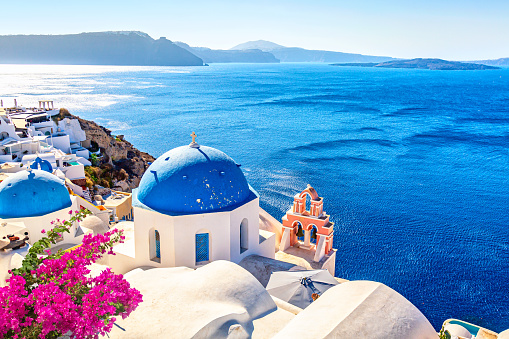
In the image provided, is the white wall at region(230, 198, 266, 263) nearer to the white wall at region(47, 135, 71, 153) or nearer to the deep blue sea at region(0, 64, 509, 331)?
the deep blue sea at region(0, 64, 509, 331)

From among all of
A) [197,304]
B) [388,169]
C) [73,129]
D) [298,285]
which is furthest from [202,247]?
[73,129]

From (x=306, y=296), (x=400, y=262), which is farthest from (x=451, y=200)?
(x=306, y=296)

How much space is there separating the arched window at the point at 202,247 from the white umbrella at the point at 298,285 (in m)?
2.33

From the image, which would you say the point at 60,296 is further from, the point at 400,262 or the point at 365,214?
the point at 365,214

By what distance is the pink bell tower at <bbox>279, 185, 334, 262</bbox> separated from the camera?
56.2 feet

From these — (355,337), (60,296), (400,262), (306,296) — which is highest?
(60,296)

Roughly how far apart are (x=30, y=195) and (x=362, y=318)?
1469cm

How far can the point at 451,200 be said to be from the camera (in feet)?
117

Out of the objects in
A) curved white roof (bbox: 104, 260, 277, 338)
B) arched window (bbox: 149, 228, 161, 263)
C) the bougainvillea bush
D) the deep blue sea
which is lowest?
the deep blue sea

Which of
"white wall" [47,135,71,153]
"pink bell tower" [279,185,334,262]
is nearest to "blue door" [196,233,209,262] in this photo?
"pink bell tower" [279,185,334,262]

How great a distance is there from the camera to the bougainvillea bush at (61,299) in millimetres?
6008

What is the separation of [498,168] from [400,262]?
1077 inches

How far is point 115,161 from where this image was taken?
148 feet

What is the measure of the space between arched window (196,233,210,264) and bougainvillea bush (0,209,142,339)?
621 centimetres
